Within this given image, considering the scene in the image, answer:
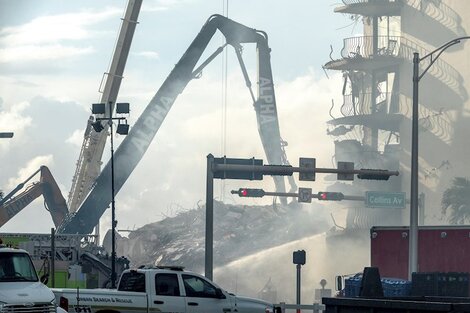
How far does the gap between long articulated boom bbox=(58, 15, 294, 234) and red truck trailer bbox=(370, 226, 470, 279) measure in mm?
41724

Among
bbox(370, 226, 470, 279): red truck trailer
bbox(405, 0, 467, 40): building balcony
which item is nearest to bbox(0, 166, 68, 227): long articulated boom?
bbox(405, 0, 467, 40): building balcony

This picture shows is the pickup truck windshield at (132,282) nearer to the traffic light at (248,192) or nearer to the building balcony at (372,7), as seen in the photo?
the traffic light at (248,192)

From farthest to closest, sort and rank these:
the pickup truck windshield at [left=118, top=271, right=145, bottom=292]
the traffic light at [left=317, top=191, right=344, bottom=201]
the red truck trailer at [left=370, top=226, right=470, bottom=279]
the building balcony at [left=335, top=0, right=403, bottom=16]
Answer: the building balcony at [left=335, top=0, right=403, bottom=16], the traffic light at [left=317, top=191, right=344, bottom=201], the red truck trailer at [left=370, top=226, right=470, bottom=279], the pickup truck windshield at [left=118, top=271, right=145, bottom=292]

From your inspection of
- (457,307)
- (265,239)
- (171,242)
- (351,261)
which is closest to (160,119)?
(351,261)

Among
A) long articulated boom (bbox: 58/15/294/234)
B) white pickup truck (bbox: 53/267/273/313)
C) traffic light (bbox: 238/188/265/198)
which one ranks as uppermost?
long articulated boom (bbox: 58/15/294/234)

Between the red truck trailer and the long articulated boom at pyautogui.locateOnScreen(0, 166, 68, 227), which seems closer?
the red truck trailer

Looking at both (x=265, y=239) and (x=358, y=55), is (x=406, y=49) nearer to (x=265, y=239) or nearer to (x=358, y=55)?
(x=358, y=55)

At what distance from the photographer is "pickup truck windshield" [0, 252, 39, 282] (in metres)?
29.5

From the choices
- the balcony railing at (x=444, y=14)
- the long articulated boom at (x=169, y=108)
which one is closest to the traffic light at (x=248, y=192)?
the long articulated boom at (x=169, y=108)

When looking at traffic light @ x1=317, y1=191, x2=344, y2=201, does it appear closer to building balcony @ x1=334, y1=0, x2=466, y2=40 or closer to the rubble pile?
building balcony @ x1=334, y1=0, x2=466, y2=40

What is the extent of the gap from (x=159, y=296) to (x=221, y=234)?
101449mm

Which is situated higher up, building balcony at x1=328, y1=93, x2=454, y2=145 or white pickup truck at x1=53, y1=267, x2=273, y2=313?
building balcony at x1=328, y1=93, x2=454, y2=145

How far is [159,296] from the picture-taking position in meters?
32.8

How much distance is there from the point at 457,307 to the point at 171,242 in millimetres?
122015
